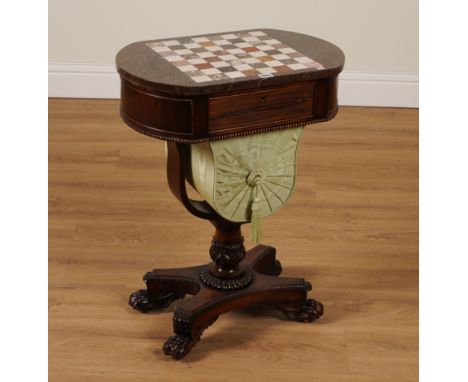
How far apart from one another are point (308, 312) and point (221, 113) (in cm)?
78

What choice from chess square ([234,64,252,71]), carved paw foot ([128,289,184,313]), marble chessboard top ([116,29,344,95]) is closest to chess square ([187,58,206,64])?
marble chessboard top ([116,29,344,95])

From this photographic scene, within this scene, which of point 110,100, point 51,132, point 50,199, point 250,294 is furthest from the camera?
point 110,100

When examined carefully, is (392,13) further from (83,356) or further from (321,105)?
(83,356)

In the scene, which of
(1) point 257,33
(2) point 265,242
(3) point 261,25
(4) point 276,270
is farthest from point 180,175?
(3) point 261,25

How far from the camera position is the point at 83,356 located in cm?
286

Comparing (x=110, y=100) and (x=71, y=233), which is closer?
(x=71, y=233)

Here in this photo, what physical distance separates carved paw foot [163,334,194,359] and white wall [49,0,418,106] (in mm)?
2147

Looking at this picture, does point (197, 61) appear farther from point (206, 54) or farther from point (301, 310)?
point (301, 310)

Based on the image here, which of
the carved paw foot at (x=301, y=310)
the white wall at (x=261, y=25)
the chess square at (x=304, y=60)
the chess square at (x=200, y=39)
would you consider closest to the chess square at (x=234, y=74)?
the chess square at (x=304, y=60)

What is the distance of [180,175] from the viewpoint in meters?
2.77

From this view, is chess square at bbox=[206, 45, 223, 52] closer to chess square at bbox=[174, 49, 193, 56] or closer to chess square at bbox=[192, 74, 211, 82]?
chess square at bbox=[174, 49, 193, 56]

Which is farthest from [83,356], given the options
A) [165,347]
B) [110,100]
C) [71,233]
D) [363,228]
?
[110,100]

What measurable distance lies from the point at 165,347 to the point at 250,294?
1.06 ft

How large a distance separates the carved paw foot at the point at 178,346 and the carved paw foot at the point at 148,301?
23 cm
